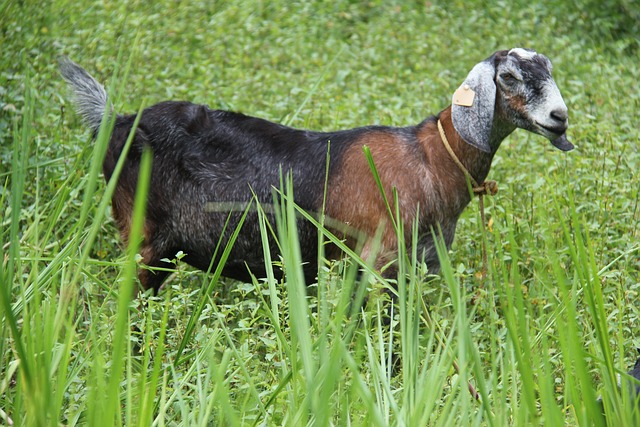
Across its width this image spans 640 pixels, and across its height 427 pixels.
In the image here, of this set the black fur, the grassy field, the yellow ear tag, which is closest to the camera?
the grassy field

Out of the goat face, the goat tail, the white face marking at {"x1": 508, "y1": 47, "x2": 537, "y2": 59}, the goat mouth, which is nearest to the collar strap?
the goat face

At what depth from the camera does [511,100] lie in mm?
4223

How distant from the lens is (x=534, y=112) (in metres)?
4.14

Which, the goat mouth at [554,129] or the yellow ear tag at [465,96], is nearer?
the goat mouth at [554,129]

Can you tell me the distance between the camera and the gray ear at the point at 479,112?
421 cm

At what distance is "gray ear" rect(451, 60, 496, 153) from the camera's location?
13.8 ft

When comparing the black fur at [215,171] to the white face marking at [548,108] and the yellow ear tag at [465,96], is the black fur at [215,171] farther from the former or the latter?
the white face marking at [548,108]

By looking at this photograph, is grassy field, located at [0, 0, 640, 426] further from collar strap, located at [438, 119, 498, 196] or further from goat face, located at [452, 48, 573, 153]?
goat face, located at [452, 48, 573, 153]

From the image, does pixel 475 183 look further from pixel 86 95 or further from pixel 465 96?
pixel 86 95

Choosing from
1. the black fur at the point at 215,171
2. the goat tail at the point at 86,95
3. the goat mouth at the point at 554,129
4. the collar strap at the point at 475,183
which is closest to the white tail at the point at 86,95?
the goat tail at the point at 86,95

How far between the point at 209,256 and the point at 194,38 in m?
4.06

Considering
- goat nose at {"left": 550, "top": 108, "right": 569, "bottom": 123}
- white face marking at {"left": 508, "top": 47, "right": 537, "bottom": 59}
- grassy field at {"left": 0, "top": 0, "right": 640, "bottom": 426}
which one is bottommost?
grassy field at {"left": 0, "top": 0, "right": 640, "bottom": 426}

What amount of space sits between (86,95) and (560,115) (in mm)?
2157

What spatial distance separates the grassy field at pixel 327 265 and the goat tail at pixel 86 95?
0.31 meters
